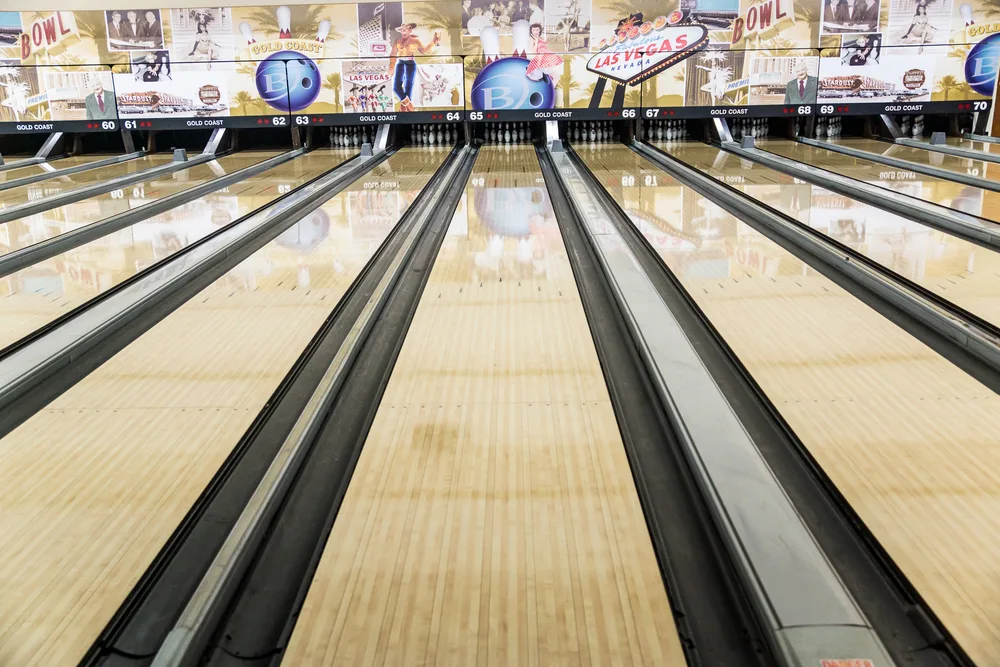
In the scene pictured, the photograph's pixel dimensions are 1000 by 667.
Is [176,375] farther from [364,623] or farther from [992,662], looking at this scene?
[992,662]

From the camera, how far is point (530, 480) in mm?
1646

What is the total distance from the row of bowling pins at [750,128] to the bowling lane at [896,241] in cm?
280

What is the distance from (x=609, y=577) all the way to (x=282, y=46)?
7712mm

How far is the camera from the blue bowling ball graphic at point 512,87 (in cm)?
795

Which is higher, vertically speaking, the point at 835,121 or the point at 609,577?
the point at 835,121

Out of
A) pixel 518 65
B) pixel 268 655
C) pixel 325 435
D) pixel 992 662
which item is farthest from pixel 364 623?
pixel 518 65

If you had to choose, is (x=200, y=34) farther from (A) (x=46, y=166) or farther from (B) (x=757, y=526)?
(B) (x=757, y=526)

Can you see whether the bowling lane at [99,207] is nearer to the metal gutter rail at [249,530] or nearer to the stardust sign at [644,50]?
the metal gutter rail at [249,530]

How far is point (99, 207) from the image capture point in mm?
4867

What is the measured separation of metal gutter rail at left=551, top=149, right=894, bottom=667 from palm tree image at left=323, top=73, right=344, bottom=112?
6.24 metres

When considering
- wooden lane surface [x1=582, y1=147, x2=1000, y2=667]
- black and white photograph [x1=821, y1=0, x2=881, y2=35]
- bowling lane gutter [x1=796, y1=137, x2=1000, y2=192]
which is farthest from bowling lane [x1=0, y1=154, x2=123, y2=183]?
black and white photograph [x1=821, y1=0, x2=881, y2=35]

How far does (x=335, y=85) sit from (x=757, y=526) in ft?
24.3

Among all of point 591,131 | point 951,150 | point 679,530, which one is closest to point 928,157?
point 951,150

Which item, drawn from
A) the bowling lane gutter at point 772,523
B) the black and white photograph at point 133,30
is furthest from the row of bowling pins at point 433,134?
the bowling lane gutter at point 772,523
